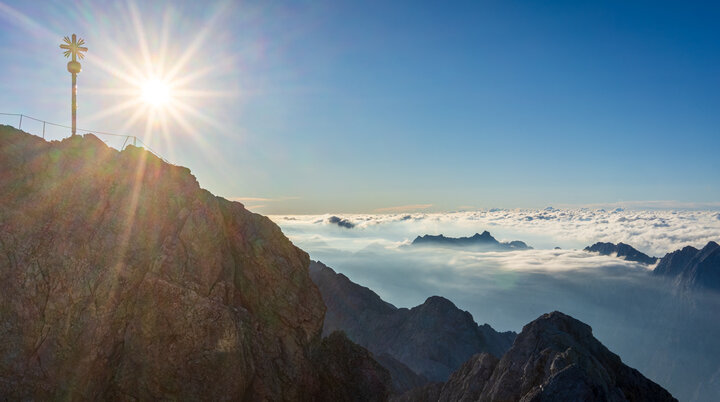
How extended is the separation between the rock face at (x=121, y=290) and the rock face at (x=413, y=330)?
12471 cm

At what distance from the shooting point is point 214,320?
31.6m

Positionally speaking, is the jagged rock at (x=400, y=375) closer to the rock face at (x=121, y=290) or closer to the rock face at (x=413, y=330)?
the rock face at (x=413, y=330)

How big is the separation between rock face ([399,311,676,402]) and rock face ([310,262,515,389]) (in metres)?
101

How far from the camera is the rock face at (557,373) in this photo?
111 feet

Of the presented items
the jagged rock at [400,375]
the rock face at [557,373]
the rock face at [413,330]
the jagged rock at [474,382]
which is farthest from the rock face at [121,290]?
the rock face at [413,330]

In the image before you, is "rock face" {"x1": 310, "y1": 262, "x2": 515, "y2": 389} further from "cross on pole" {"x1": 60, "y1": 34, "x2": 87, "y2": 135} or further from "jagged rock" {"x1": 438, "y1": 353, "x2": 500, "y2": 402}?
"cross on pole" {"x1": 60, "y1": 34, "x2": 87, "y2": 135}

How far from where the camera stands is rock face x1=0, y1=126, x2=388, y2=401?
90.8 feet

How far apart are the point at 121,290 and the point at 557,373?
126 ft

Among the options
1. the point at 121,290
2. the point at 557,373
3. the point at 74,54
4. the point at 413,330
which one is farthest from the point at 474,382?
the point at 413,330

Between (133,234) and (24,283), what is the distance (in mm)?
7808

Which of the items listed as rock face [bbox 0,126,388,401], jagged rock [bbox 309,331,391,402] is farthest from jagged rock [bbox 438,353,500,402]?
rock face [bbox 0,126,388,401]

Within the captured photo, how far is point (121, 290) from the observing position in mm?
30469

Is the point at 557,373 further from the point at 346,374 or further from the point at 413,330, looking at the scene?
the point at 413,330

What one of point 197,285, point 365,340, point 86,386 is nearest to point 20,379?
point 86,386
